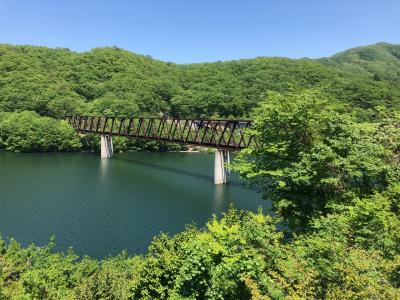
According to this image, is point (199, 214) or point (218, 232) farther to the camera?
point (199, 214)

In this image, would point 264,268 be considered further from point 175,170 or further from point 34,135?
point 34,135

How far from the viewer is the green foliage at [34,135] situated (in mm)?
83875

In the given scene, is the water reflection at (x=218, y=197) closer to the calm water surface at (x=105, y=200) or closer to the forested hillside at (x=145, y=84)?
the calm water surface at (x=105, y=200)

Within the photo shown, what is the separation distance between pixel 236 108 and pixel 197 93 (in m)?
17.2

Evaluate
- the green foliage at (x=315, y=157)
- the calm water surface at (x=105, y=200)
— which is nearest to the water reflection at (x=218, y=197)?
the calm water surface at (x=105, y=200)

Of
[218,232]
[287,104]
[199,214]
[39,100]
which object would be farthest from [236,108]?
[218,232]

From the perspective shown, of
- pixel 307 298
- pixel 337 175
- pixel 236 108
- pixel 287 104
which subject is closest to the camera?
pixel 307 298

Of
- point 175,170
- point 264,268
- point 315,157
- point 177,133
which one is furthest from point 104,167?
point 264,268

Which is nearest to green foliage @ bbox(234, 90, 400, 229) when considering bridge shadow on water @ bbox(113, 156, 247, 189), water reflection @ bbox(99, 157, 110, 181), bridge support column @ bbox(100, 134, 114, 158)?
bridge shadow on water @ bbox(113, 156, 247, 189)

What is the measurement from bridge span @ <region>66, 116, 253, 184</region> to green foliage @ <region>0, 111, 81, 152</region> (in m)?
4.88

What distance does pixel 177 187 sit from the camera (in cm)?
5231

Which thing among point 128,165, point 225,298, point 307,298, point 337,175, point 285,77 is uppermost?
point 285,77

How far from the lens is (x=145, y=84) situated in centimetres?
13638

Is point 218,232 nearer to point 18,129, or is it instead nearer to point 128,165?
point 128,165
